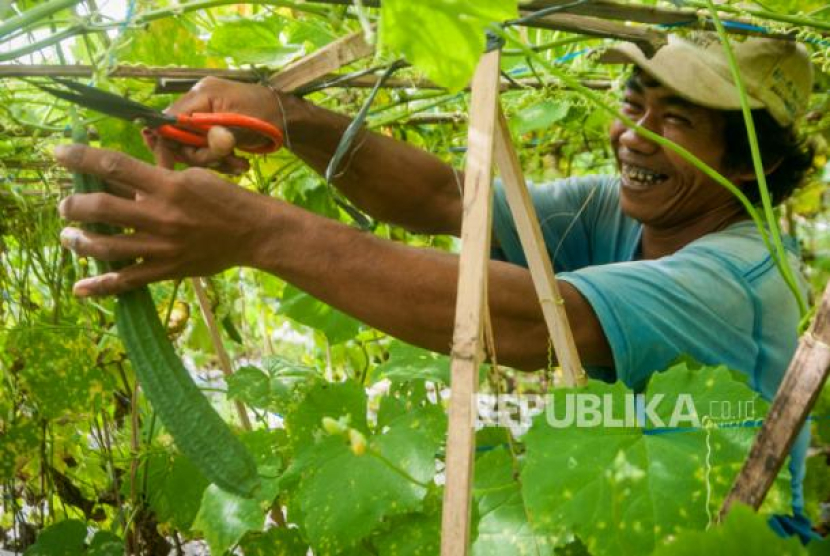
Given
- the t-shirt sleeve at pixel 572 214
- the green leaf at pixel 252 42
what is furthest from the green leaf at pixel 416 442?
the t-shirt sleeve at pixel 572 214

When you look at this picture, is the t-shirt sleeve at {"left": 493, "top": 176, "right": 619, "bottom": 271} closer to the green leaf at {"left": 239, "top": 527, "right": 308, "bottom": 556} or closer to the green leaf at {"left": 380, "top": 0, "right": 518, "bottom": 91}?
the green leaf at {"left": 239, "top": 527, "right": 308, "bottom": 556}

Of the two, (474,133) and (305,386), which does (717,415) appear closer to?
(474,133)

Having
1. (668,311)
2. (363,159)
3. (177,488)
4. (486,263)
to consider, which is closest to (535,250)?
(486,263)

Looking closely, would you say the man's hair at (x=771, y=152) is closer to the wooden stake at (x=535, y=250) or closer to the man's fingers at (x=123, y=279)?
the wooden stake at (x=535, y=250)

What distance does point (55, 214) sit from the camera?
6.23 feet

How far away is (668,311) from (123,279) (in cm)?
79

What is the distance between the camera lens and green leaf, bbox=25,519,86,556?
6.08 feet

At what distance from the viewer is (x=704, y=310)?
1.30 metres

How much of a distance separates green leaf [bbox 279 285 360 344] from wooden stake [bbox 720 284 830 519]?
53.7 inches

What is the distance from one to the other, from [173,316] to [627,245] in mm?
1107

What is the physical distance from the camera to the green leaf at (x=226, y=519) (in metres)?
1.45

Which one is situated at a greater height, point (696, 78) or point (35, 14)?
point (35, 14)

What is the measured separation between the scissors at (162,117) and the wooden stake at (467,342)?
378mm

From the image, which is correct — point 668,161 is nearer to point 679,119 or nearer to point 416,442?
point 679,119
